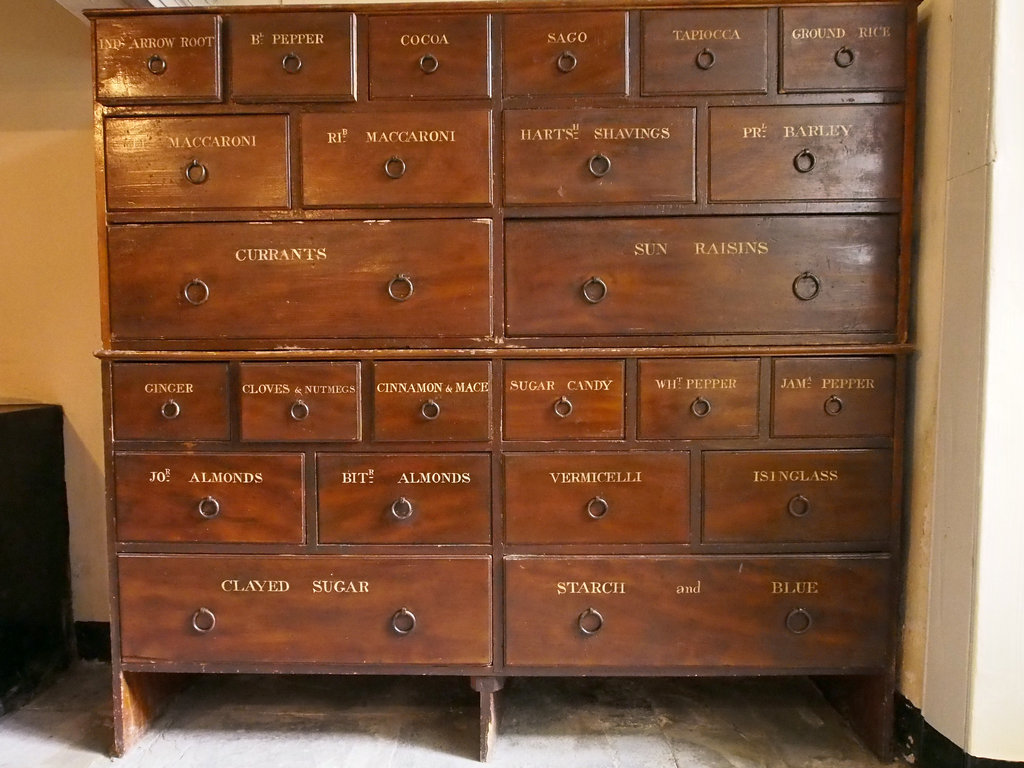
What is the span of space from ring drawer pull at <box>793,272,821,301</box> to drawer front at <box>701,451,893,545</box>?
423 millimetres

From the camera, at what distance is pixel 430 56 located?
1.59 m

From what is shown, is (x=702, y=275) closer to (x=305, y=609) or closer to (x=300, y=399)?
(x=300, y=399)

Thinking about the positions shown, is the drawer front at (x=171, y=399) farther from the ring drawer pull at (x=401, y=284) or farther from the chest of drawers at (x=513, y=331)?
the ring drawer pull at (x=401, y=284)

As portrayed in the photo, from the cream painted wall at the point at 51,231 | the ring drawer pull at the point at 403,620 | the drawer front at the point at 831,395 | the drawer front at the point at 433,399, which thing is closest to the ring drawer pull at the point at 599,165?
the drawer front at the point at 433,399

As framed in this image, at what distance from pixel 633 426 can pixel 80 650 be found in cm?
219

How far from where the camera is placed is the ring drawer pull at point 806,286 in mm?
1604

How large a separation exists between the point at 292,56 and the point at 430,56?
14.5 inches

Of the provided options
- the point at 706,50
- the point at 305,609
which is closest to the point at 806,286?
the point at 706,50

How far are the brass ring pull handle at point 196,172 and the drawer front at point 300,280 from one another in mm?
125

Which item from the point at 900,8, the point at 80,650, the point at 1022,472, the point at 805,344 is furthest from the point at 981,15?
the point at 80,650

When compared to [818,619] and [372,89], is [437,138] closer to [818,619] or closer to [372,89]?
[372,89]

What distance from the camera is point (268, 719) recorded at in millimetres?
1870

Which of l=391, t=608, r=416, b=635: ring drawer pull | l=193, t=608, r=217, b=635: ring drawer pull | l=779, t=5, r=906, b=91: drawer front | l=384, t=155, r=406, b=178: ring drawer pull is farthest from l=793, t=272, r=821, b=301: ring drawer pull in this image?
l=193, t=608, r=217, b=635: ring drawer pull

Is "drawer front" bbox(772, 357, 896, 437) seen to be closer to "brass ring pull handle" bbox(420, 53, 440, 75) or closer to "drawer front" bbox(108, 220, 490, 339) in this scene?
"drawer front" bbox(108, 220, 490, 339)
